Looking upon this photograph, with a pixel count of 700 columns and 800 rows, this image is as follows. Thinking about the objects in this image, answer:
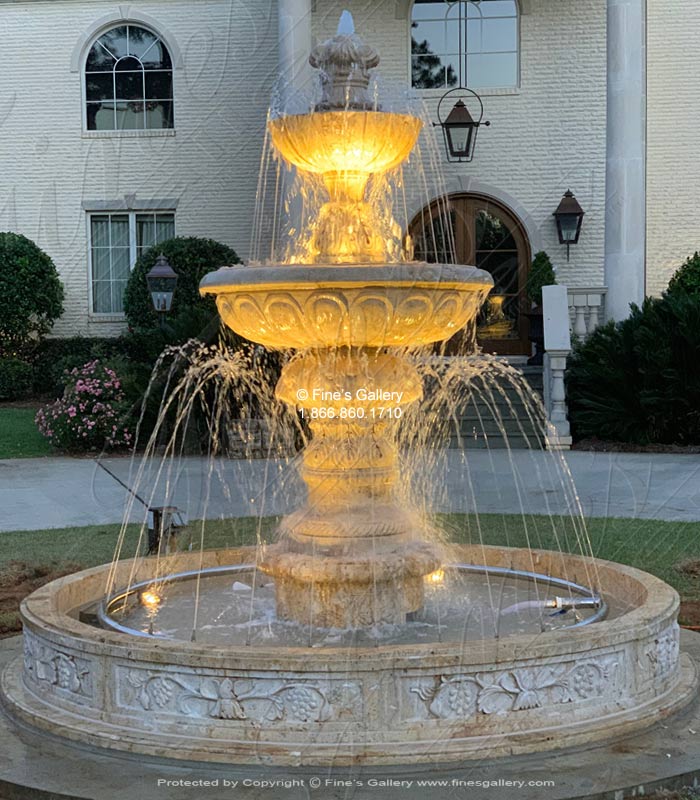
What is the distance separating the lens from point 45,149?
73.4 feet

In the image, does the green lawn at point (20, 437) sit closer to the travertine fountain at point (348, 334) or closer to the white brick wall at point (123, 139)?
the white brick wall at point (123, 139)

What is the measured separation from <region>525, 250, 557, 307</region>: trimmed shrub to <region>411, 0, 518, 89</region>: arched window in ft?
11.0

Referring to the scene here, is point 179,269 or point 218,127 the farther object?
point 218,127

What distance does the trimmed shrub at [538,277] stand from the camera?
1938 centimetres

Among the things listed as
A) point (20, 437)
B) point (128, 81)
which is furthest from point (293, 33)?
point (20, 437)

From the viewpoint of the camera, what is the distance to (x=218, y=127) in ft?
73.9

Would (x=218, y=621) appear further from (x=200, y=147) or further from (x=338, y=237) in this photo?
(x=200, y=147)

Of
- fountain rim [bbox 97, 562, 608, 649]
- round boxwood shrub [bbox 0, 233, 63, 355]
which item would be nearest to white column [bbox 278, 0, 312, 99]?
round boxwood shrub [bbox 0, 233, 63, 355]

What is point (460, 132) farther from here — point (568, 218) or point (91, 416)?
point (91, 416)

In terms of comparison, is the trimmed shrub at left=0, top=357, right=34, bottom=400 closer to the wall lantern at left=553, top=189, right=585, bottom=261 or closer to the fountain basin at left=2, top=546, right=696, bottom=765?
the wall lantern at left=553, top=189, right=585, bottom=261

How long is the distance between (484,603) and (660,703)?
4.93 ft

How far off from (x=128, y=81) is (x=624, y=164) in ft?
32.6

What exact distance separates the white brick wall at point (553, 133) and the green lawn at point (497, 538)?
10478mm

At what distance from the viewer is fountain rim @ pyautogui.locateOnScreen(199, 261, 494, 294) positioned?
5359 mm
